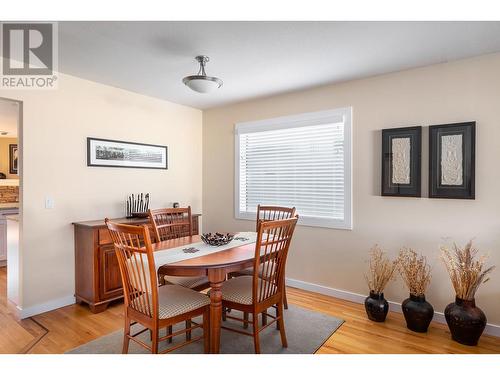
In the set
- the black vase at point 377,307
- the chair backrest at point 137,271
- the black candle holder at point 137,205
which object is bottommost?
→ the black vase at point 377,307

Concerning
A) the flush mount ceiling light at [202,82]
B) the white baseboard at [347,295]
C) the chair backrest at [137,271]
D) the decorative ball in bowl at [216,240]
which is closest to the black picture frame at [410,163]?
the white baseboard at [347,295]

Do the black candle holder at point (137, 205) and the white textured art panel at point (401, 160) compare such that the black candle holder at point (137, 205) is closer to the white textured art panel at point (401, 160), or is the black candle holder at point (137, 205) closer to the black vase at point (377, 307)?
the black vase at point (377, 307)

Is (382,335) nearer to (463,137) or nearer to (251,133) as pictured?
(463,137)

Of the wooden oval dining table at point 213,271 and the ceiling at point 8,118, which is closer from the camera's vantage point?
the wooden oval dining table at point 213,271

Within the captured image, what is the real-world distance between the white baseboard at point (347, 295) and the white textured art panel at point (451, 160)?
1.26 meters

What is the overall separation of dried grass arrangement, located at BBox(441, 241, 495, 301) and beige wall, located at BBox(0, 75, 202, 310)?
3.40 m

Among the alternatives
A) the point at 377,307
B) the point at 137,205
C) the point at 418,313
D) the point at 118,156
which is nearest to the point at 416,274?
the point at 418,313

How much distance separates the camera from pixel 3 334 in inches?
99.5

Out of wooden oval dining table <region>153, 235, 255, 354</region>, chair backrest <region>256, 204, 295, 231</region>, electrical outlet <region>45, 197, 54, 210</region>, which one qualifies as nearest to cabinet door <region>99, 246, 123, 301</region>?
electrical outlet <region>45, 197, 54, 210</region>

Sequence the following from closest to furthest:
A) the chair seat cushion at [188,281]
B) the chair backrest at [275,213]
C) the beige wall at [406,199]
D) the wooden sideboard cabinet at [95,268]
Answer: the chair seat cushion at [188,281] < the beige wall at [406,199] < the wooden sideboard cabinet at [95,268] < the chair backrest at [275,213]

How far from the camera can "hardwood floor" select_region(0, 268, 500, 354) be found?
232 cm

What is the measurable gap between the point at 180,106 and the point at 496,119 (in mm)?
3661

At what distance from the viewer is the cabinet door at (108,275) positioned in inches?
118

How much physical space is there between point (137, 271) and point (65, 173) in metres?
1.86
